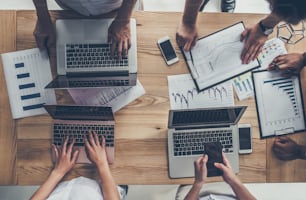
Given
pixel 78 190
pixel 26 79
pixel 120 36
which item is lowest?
pixel 78 190

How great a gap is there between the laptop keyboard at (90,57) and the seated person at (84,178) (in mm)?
215

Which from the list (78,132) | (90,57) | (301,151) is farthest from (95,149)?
(301,151)

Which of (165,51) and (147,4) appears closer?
(165,51)

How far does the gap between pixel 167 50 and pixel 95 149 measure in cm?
38

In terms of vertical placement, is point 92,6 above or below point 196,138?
above

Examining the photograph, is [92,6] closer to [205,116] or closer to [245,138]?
[205,116]

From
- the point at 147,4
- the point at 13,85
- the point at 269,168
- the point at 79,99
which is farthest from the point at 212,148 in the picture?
the point at 147,4

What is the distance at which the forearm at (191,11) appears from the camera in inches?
50.5

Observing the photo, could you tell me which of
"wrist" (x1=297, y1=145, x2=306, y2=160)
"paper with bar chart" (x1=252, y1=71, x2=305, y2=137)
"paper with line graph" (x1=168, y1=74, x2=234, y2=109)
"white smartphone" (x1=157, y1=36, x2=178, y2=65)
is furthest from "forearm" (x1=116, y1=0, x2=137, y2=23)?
"wrist" (x1=297, y1=145, x2=306, y2=160)

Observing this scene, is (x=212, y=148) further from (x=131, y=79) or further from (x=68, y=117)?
(x=68, y=117)

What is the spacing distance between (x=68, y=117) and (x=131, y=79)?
226 millimetres

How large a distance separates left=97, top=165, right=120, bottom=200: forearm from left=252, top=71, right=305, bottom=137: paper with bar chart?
507 mm

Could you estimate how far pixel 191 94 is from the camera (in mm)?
1351

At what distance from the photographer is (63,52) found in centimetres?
131
